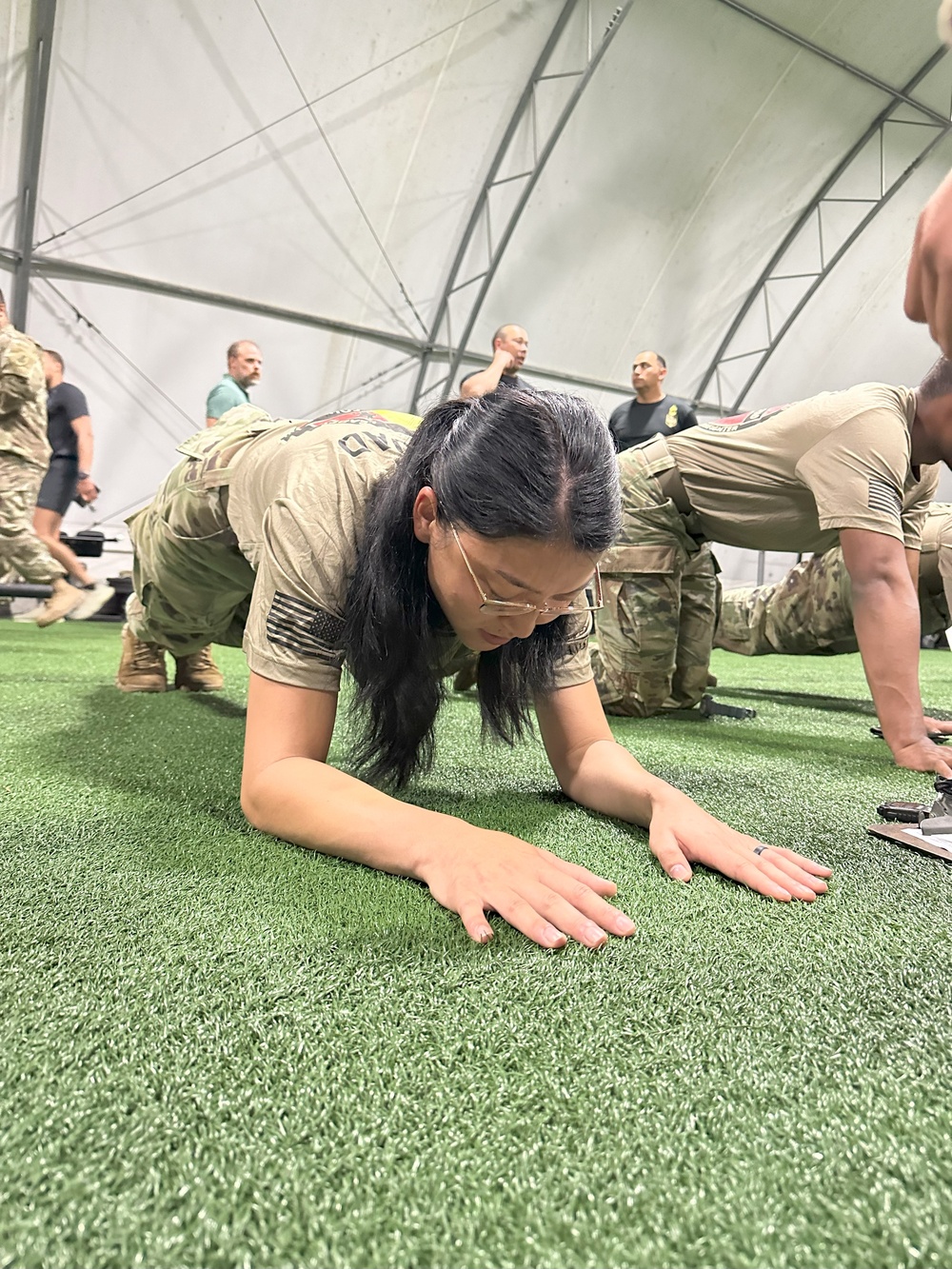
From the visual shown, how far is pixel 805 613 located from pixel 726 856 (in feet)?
7.26

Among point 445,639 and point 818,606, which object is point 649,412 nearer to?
point 818,606

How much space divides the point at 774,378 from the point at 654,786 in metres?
8.97

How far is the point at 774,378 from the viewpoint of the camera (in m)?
8.94

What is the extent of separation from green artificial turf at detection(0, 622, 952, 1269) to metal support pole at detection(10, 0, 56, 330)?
5.66m

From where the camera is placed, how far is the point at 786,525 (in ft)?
7.33

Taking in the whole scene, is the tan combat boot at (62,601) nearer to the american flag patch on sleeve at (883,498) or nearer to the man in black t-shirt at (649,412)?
the man in black t-shirt at (649,412)

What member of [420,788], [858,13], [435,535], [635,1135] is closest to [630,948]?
[635,1135]

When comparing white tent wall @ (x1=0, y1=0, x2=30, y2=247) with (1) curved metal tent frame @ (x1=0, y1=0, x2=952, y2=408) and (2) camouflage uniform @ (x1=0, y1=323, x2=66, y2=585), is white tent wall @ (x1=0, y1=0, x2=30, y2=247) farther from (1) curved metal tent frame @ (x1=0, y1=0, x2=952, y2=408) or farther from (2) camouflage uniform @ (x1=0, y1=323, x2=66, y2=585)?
(2) camouflage uniform @ (x1=0, y1=323, x2=66, y2=585)

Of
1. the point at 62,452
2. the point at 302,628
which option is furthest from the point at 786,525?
the point at 62,452

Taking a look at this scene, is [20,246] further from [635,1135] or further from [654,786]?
[635,1135]

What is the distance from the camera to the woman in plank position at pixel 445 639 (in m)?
0.91

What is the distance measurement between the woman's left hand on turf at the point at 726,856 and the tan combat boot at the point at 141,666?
176 cm

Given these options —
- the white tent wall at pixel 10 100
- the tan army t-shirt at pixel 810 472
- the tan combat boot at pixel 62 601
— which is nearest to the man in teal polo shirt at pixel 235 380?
the tan combat boot at pixel 62 601

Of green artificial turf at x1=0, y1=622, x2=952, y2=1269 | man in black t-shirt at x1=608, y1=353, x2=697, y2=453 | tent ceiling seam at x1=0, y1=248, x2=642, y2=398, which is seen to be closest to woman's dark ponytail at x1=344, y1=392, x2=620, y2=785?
green artificial turf at x1=0, y1=622, x2=952, y2=1269
